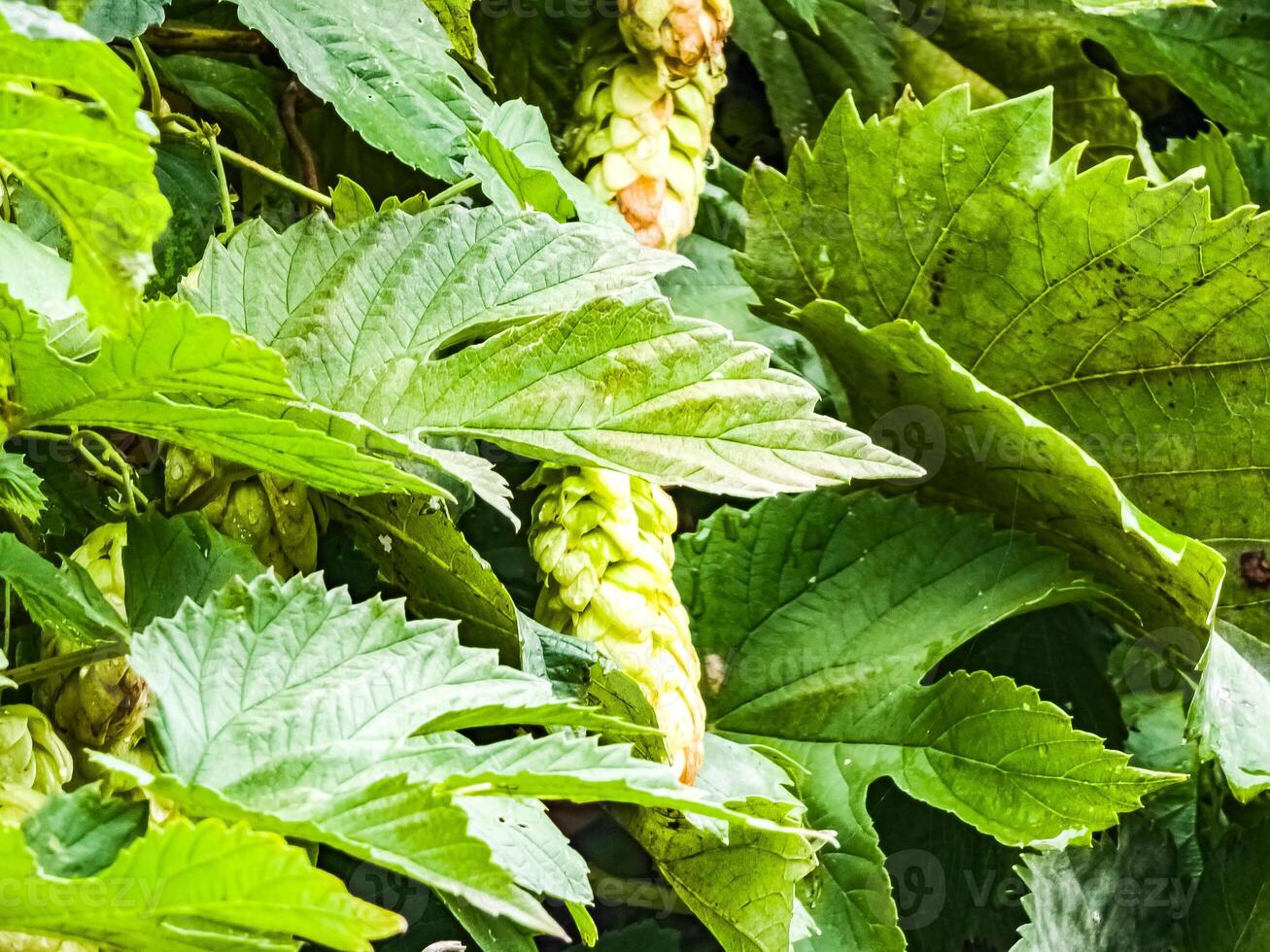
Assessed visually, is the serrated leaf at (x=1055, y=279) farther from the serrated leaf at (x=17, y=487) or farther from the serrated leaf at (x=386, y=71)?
the serrated leaf at (x=17, y=487)

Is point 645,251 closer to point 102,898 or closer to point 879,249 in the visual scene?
point 879,249

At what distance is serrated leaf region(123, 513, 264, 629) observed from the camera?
19.0 inches

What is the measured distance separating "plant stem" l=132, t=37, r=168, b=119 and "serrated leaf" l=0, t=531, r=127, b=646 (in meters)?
0.22

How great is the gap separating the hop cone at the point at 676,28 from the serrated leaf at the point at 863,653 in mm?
228

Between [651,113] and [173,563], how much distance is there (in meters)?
0.33

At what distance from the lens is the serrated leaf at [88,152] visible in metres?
0.32

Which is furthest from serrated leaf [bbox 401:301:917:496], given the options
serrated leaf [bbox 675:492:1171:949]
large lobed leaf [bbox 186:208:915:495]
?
serrated leaf [bbox 675:492:1171:949]

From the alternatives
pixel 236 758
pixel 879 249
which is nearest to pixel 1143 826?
pixel 879 249

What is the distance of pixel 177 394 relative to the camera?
1.58 ft

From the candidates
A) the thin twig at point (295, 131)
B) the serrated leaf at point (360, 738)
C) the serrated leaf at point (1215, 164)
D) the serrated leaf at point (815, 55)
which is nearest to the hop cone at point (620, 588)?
the serrated leaf at point (360, 738)

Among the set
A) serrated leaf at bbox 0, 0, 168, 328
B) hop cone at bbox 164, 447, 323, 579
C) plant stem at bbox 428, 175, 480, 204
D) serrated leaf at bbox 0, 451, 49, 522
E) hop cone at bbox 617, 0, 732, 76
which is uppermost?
serrated leaf at bbox 0, 0, 168, 328

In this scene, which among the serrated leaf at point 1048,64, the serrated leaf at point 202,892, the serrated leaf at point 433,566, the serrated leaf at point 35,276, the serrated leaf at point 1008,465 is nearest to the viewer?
the serrated leaf at point 202,892

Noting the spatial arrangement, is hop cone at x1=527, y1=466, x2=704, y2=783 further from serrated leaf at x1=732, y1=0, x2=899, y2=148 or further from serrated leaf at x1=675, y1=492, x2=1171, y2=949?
serrated leaf at x1=732, y1=0, x2=899, y2=148

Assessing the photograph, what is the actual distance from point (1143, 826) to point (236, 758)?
59 cm
